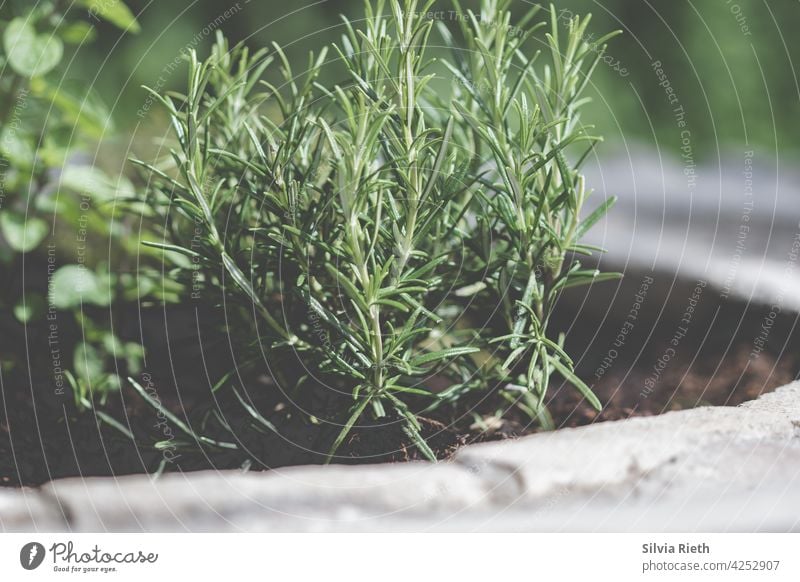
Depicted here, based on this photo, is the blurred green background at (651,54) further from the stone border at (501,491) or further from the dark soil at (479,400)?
the stone border at (501,491)

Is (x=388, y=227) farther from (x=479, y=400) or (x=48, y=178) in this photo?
(x=48, y=178)

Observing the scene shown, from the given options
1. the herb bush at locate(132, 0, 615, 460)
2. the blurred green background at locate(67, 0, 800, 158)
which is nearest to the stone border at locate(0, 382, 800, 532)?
the herb bush at locate(132, 0, 615, 460)

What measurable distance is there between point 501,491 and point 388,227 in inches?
7.8

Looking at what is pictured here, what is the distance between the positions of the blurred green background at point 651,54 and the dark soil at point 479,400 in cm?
63

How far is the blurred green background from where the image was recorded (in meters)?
1.25

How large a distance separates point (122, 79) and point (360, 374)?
966 mm

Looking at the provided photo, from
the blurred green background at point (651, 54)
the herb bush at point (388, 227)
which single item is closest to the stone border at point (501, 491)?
the herb bush at point (388, 227)

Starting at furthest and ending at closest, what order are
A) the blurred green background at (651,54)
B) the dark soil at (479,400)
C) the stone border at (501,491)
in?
the blurred green background at (651,54)
the dark soil at (479,400)
the stone border at (501,491)

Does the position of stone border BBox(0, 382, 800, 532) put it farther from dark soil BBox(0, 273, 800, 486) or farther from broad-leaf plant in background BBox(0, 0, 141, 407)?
broad-leaf plant in background BBox(0, 0, 141, 407)

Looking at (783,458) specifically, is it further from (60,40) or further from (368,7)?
(60,40)

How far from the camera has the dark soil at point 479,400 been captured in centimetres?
54

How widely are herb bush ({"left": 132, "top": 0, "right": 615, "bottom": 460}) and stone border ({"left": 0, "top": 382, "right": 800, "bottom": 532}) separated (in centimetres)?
5

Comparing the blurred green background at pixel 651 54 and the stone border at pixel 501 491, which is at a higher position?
the blurred green background at pixel 651 54

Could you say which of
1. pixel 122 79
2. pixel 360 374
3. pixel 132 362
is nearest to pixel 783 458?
pixel 360 374
